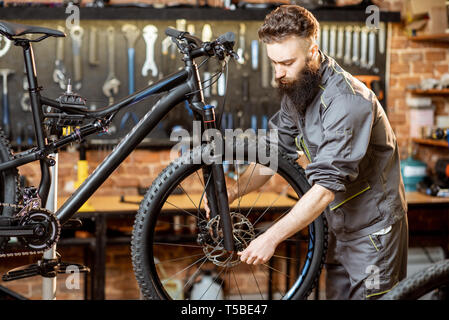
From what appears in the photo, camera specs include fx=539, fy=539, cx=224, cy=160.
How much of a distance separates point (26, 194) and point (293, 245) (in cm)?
234

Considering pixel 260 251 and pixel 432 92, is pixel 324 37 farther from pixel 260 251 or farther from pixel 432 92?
pixel 260 251

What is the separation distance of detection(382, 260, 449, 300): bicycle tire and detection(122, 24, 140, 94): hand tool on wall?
265 cm

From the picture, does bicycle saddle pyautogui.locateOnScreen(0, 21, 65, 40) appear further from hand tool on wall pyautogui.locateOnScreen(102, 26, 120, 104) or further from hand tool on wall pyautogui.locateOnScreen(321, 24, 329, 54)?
hand tool on wall pyautogui.locateOnScreen(321, 24, 329, 54)

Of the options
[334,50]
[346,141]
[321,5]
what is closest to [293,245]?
[334,50]

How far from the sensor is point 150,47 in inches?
139

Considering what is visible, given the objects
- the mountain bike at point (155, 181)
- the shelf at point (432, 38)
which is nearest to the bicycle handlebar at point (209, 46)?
the mountain bike at point (155, 181)

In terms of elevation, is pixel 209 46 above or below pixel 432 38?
below

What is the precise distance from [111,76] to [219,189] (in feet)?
6.61

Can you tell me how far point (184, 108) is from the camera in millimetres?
3559

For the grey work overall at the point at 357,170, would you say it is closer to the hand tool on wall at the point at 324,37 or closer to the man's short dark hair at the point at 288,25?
the man's short dark hair at the point at 288,25

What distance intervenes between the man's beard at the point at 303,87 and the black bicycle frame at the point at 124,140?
0.94 ft

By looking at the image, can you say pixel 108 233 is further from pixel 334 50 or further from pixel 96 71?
pixel 334 50

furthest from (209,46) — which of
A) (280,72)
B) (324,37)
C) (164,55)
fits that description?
(324,37)

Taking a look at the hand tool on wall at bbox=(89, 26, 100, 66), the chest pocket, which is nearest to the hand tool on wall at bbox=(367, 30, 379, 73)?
the hand tool on wall at bbox=(89, 26, 100, 66)
